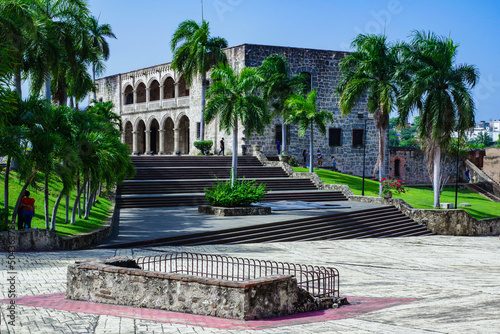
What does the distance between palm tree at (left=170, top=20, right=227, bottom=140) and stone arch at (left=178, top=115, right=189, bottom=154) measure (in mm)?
9394

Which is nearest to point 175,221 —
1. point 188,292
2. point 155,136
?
point 188,292

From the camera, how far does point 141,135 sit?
49.7 metres

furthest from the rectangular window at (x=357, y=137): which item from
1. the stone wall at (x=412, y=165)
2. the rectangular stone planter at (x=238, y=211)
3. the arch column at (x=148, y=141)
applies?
the rectangular stone planter at (x=238, y=211)

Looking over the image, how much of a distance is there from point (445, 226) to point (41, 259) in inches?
748

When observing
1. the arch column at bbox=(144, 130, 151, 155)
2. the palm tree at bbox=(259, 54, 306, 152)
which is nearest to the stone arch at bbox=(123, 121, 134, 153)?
the arch column at bbox=(144, 130, 151, 155)

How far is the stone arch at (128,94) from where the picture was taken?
5009 cm

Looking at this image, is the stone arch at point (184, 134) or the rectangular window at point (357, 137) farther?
the stone arch at point (184, 134)

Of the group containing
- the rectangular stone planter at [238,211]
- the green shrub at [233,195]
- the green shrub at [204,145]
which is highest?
the green shrub at [204,145]

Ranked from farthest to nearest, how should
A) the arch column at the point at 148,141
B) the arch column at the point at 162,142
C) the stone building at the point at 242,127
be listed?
the arch column at the point at 148,141 < the arch column at the point at 162,142 < the stone building at the point at 242,127

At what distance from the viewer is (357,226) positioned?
70.7 ft

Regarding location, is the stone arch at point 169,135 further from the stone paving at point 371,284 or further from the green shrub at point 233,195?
the stone paving at point 371,284

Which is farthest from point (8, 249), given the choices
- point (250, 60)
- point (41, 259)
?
point (250, 60)

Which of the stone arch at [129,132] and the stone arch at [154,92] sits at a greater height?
the stone arch at [154,92]

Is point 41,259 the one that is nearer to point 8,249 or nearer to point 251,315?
point 8,249
